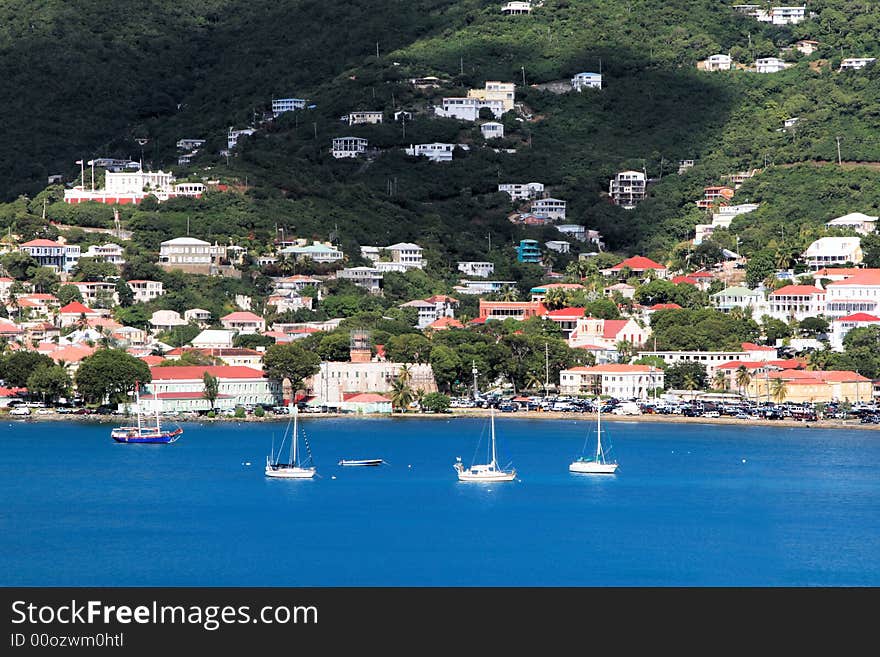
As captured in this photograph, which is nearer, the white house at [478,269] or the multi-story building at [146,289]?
the multi-story building at [146,289]

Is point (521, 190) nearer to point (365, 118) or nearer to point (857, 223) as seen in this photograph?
point (365, 118)

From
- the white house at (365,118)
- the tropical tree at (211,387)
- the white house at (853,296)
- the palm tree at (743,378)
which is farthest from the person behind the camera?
the white house at (365,118)

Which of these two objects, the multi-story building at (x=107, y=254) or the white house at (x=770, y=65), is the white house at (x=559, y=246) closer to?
the multi-story building at (x=107, y=254)

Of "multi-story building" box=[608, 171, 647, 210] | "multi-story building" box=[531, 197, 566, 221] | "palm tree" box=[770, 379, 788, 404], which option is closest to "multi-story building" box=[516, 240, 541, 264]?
"multi-story building" box=[531, 197, 566, 221]

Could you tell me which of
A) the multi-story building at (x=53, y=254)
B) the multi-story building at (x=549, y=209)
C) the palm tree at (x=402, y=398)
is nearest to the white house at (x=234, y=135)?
the multi-story building at (x=549, y=209)

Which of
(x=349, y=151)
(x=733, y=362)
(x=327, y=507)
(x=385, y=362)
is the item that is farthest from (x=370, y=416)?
(x=349, y=151)

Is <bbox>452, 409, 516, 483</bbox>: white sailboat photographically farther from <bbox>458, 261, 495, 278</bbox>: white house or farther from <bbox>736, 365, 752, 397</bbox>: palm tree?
<bbox>458, 261, 495, 278</bbox>: white house
